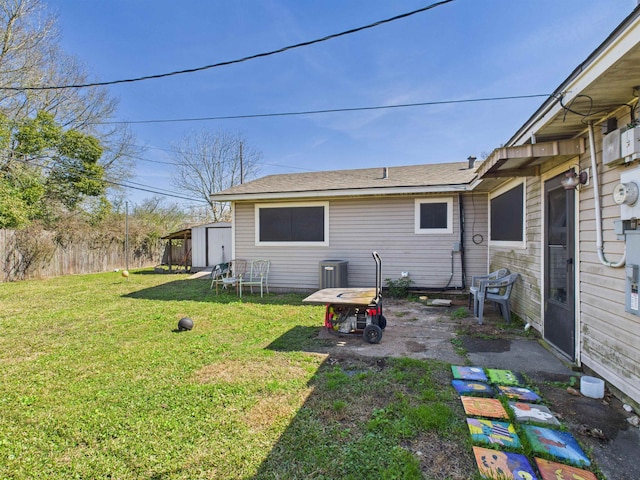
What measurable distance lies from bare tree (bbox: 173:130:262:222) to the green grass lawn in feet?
58.5

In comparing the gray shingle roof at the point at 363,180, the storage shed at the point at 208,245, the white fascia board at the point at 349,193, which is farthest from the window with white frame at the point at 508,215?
Answer: the storage shed at the point at 208,245

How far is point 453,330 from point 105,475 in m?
4.31

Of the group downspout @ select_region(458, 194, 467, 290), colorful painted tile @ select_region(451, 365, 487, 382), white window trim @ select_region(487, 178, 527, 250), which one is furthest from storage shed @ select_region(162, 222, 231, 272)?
colorful painted tile @ select_region(451, 365, 487, 382)

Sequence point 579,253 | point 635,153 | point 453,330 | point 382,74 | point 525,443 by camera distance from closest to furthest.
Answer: point 525,443 < point 635,153 < point 579,253 < point 453,330 < point 382,74

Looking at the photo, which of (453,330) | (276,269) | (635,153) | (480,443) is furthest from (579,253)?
(276,269)

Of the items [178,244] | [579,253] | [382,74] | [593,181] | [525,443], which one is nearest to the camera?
[525,443]

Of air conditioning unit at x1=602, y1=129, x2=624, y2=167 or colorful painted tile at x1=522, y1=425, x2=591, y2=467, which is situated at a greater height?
air conditioning unit at x1=602, y1=129, x2=624, y2=167

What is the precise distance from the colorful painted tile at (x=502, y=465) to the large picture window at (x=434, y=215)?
5.82m

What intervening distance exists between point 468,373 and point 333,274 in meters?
4.33

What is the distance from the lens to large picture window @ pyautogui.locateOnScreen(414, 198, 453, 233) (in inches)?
285

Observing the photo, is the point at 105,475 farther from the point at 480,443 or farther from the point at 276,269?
the point at 276,269

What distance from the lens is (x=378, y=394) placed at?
2682 millimetres

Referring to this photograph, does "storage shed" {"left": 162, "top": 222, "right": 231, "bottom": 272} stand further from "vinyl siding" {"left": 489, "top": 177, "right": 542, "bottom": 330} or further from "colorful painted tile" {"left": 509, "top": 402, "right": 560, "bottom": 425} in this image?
"colorful painted tile" {"left": 509, "top": 402, "right": 560, "bottom": 425}

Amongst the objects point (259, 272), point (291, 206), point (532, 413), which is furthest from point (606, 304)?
point (259, 272)
